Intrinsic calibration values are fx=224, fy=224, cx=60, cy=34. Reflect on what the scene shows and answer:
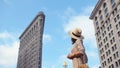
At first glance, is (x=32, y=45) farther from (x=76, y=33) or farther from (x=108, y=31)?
(x=76, y=33)

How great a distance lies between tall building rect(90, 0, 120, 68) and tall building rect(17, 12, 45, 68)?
29.9 metres

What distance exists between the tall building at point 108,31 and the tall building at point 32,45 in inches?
1179

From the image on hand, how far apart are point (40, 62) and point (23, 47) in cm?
2786

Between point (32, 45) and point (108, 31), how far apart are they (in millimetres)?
46235

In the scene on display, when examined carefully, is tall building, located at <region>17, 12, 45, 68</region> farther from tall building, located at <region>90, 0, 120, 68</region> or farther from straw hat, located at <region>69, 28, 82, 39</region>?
straw hat, located at <region>69, 28, 82, 39</region>

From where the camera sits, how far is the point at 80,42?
54.4 feet

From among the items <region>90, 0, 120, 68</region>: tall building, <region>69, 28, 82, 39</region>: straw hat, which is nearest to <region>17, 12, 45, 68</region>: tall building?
<region>90, 0, 120, 68</region>: tall building

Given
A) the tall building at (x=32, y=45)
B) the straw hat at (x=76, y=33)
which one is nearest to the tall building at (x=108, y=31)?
the tall building at (x=32, y=45)

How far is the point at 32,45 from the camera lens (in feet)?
338

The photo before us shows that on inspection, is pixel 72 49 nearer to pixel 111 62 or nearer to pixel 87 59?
pixel 87 59

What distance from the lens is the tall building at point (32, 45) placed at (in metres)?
93.9

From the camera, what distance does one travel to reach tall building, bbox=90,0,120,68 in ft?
196

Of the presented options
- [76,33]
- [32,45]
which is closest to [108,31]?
[32,45]

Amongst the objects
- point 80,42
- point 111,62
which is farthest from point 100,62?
point 80,42
